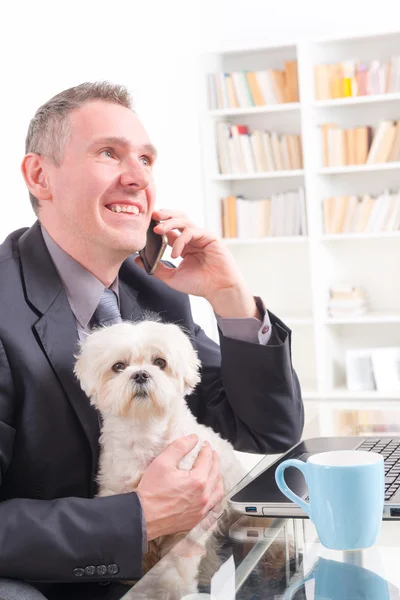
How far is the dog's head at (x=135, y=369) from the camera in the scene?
1.26 metres

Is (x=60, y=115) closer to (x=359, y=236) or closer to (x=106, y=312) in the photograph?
(x=106, y=312)

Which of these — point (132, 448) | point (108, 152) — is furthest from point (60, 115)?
point (132, 448)

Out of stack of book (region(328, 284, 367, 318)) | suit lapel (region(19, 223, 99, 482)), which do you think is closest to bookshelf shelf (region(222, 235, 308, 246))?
stack of book (region(328, 284, 367, 318))

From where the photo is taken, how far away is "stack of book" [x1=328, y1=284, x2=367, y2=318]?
464 cm

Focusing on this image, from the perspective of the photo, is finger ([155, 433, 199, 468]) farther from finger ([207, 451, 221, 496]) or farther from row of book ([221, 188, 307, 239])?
row of book ([221, 188, 307, 239])

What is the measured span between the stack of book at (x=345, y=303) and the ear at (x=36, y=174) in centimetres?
333

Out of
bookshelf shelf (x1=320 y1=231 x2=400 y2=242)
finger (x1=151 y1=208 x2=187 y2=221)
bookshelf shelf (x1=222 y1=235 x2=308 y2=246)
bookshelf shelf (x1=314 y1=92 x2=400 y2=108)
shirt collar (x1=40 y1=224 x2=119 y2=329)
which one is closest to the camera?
shirt collar (x1=40 y1=224 x2=119 y2=329)

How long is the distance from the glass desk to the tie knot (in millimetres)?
520

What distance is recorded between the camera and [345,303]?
15.2ft

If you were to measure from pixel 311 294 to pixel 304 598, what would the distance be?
13.2 feet

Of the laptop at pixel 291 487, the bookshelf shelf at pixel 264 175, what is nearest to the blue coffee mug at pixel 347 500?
the laptop at pixel 291 487

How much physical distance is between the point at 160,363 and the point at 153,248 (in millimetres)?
311

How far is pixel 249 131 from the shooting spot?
4938 millimetres

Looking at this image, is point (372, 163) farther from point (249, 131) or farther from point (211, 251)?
point (211, 251)
